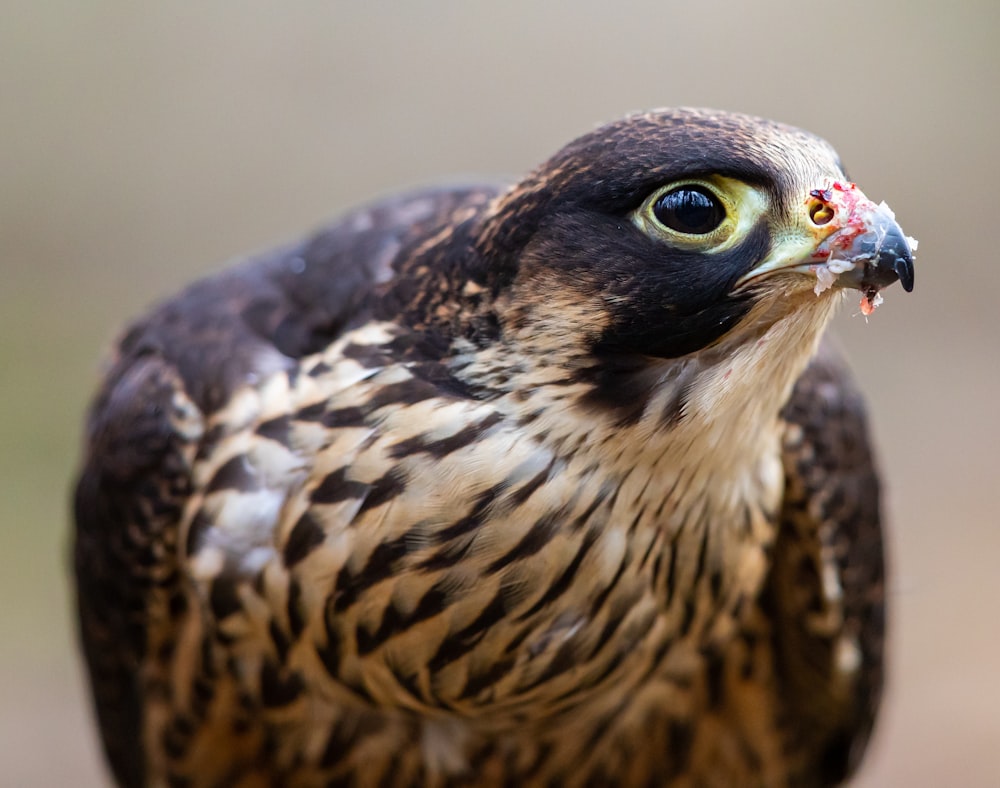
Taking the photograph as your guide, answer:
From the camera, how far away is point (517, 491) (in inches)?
94.7

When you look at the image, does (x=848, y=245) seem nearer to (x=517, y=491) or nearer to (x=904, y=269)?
(x=904, y=269)

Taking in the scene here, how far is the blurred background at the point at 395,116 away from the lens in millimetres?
7738

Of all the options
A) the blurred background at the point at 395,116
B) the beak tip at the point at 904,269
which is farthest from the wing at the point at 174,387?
the blurred background at the point at 395,116

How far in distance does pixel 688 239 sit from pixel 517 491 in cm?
56

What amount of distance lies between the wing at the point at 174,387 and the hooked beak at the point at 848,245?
939mm

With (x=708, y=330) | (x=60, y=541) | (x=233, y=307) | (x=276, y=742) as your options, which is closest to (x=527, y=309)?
(x=708, y=330)

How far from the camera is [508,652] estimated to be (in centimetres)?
261

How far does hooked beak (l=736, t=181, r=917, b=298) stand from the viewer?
2.04 metres

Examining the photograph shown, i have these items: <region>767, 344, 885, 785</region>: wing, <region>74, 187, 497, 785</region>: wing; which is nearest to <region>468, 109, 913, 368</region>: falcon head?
<region>74, 187, 497, 785</region>: wing

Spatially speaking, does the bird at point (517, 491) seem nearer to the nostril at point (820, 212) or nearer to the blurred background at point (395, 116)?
the nostril at point (820, 212)

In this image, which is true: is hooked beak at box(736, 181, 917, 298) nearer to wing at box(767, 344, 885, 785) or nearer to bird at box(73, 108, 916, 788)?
bird at box(73, 108, 916, 788)

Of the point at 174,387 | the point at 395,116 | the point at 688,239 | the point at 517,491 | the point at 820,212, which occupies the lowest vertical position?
the point at 174,387

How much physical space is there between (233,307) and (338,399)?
654 millimetres

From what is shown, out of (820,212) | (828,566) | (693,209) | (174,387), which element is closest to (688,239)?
(693,209)
